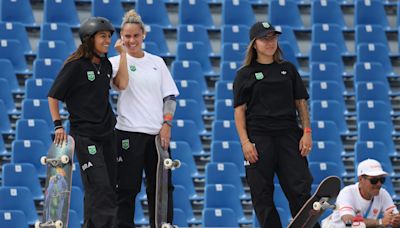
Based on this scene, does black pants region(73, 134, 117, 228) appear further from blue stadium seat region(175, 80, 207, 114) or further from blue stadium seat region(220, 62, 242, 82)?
blue stadium seat region(220, 62, 242, 82)

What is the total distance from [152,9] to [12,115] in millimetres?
2367

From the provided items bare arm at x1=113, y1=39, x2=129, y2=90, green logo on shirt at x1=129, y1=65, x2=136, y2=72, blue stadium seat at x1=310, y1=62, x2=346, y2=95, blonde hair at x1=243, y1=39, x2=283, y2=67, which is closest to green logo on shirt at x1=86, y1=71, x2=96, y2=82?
bare arm at x1=113, y1=39, x2=129, y2=90

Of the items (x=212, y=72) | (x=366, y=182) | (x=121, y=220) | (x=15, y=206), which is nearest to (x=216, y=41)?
(x=212, y=72)

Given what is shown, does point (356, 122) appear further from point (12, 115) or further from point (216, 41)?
point (12, 115)

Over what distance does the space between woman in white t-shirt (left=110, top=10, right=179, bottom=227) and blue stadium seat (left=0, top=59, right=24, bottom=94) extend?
18.5ft

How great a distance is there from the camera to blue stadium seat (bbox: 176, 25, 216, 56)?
13.5 metres

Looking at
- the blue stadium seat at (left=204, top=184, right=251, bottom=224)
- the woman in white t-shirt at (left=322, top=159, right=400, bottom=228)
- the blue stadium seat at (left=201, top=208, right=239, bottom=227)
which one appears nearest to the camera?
the woman in white t-shirt at (left=322, top=159, right=400, bottom=228)

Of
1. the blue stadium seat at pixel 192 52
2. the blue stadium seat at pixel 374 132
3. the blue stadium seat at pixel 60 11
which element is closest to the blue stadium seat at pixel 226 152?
the blue stadium seat at pixel 374 132

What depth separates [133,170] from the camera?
7.42 m

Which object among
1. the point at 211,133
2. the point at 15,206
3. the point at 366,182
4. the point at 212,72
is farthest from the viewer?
the point at 212,72

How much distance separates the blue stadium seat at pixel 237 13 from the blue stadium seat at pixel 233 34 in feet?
1.33

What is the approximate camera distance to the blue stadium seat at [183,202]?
11273 mm

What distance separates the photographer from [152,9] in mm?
13906

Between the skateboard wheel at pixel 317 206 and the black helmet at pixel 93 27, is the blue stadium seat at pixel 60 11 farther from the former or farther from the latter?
the skateboard wheel at pixel 317 206
